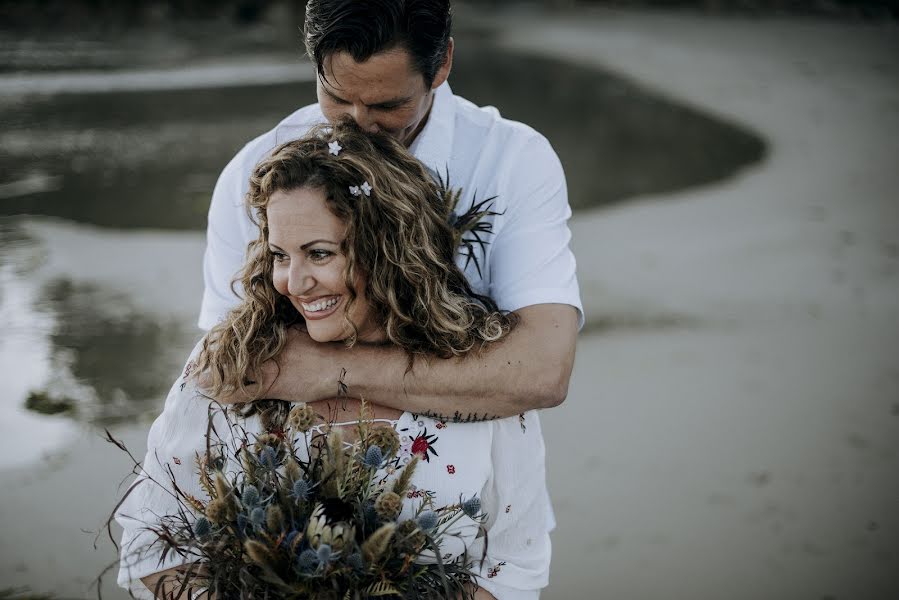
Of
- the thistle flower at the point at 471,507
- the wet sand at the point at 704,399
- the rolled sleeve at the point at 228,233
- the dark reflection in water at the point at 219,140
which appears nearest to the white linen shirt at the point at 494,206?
the rolled sleeve at the point at 228,233

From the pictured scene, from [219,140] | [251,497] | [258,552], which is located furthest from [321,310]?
[219,140]

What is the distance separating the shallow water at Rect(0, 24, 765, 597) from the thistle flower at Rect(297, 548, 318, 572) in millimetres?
2743

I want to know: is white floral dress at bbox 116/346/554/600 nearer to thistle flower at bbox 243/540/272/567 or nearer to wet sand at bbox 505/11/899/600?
thistle flower at bbox 243/540/272/567

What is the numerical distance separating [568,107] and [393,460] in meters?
9.62

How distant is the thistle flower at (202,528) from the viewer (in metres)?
1.65

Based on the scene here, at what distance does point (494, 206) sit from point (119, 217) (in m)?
5.79

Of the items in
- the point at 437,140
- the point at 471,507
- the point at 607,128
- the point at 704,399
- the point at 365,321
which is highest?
the point at 437,140

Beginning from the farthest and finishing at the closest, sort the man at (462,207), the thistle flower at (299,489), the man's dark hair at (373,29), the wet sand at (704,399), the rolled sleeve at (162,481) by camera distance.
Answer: the wet sand at (704,399) < the man's dark hair at (373,29) < the man at (462,207) < the rolled sleeve at (162,481) < the thistle flower at (299,489)

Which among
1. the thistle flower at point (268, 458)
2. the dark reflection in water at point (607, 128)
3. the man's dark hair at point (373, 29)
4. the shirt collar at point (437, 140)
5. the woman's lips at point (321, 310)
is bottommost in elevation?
the dark reflection in water at point (607, 128)

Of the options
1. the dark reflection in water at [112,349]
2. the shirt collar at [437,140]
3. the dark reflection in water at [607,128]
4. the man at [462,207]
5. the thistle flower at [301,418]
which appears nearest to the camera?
the thistle flower at [301,418]

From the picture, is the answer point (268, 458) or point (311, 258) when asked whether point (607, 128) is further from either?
point (268, 458)

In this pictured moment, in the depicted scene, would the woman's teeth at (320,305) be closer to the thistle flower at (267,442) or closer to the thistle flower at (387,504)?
Answer: the thistle flower at (267,442)

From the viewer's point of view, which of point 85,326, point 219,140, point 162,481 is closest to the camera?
point 162,481

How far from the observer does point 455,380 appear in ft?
6.71
